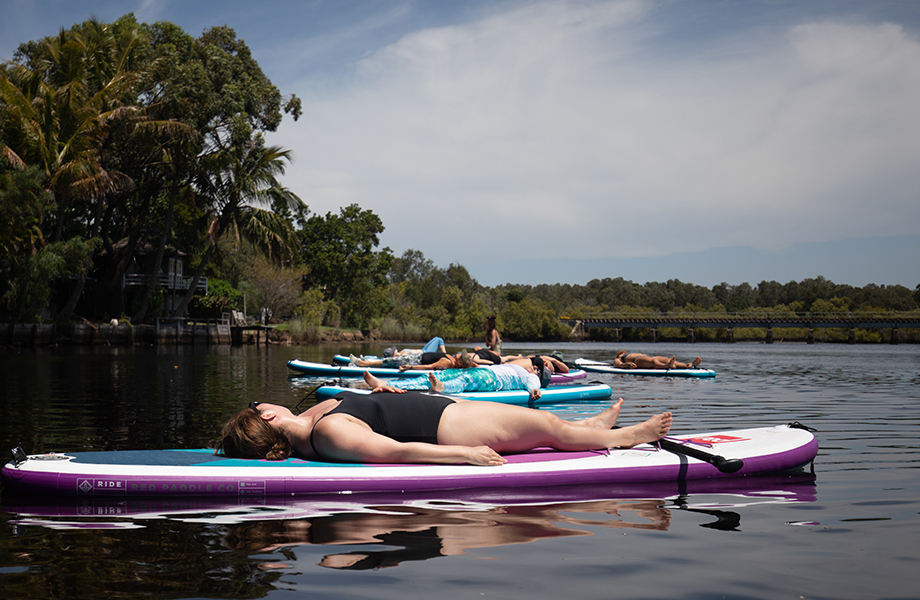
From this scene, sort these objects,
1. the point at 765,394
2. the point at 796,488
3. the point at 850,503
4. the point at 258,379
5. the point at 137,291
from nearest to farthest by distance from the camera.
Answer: the point at 850,503
the point at 796,488
the point at 765,394
the point at 258,379
the point at 137,291

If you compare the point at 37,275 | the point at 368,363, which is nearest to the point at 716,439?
the point at 368,363

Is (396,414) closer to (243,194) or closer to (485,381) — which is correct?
(485,381)

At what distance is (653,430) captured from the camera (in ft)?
15.5

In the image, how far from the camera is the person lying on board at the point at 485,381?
31.7 feet

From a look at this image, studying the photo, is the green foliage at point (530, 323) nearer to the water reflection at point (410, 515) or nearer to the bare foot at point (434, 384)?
the bare foot at point (434, 384)

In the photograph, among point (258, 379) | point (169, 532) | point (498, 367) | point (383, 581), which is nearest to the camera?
point (383, 581)

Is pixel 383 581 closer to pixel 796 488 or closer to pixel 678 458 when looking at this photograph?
pixel 678 458

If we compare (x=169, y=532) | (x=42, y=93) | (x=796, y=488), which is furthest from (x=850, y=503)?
(x=42, y=93)

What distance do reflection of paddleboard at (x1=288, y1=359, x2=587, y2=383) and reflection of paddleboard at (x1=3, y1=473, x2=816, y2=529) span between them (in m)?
6.87

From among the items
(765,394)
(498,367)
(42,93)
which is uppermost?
(42,93)

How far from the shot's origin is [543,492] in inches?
168

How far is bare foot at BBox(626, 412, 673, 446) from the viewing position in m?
4.71

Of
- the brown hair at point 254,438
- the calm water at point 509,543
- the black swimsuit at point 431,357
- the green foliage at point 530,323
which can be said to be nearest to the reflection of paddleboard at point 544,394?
the black swimsuit at point 431,357

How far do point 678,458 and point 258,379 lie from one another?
1146 cm
